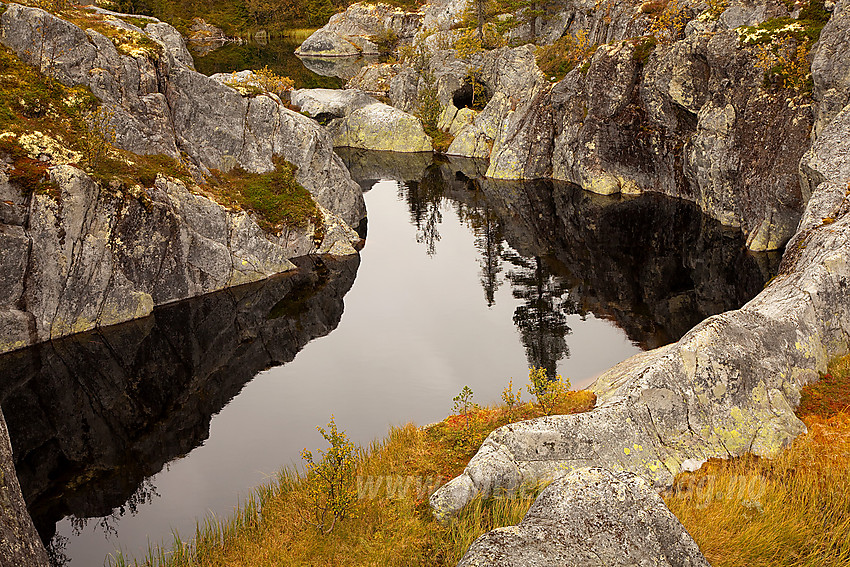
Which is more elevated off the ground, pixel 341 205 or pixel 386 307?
pixel 341 205

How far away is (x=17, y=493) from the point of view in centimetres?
1060

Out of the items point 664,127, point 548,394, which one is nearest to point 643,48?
point 664,127

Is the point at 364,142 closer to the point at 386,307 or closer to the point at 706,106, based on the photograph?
the point at 706,106

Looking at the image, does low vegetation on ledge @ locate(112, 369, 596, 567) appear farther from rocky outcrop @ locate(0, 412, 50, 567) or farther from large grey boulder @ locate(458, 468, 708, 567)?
large grey boulder @ locate(458, 468, 708, 567)

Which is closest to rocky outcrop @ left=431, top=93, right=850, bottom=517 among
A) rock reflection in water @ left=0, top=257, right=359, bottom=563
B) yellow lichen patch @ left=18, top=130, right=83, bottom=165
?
rock reflection in water @ left=0, top=257, right=359, bottom=563

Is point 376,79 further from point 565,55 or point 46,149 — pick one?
point 46,149

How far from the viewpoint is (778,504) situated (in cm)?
1036

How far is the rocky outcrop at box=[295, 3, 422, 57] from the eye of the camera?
141750 millimetres

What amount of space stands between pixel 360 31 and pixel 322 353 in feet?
440

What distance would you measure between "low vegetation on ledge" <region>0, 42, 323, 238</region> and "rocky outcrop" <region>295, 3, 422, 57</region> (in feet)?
373

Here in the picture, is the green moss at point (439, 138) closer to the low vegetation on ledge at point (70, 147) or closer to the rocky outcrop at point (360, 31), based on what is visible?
the low vegetation on ledge at point (70, 147)

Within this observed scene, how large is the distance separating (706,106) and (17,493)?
44432 millimetres

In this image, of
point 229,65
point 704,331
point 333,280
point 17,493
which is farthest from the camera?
point 229,65

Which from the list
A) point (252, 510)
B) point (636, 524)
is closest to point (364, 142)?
point (252, 510)
